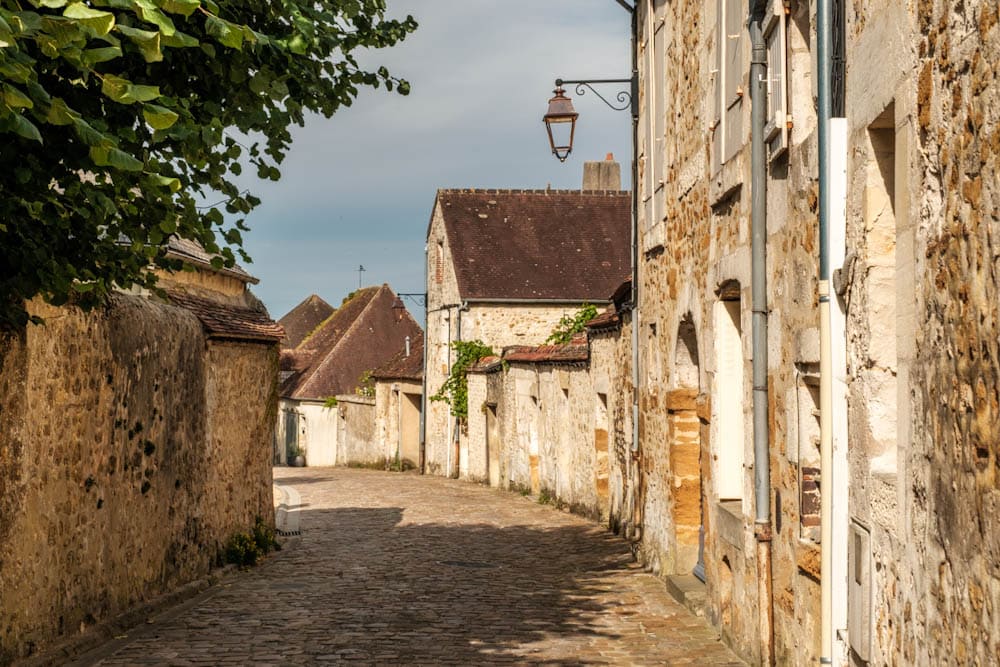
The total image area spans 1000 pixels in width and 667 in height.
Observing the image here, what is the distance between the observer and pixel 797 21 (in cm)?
725

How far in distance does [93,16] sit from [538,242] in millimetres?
29051

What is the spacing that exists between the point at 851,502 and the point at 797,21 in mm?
3210

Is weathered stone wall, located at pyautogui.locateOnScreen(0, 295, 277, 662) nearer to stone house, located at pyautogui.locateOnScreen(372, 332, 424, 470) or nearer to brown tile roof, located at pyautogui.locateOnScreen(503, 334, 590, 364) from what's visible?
brown tile roof, located at pyautogui.locateOnScreen(503, 334, 590, 364)

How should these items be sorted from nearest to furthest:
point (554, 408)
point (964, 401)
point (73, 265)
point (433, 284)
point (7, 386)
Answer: point (964, 401) < point (73, 265) < point (7, 386) < point (554, 408) < point (433, 284)

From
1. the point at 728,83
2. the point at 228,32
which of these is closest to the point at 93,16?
the point at 228,32

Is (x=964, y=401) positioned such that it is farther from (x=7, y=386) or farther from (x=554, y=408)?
(x=554, y=408)

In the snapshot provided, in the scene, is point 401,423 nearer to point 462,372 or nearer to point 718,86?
point 462,372

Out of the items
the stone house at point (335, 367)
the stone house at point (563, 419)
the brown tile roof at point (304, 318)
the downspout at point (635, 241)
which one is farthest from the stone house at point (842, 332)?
the brown tile roof at point (304, 318)

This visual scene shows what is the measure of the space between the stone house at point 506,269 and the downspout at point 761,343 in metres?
22.9

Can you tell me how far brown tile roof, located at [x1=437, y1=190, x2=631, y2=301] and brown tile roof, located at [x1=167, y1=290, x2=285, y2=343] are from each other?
16071 millimetres

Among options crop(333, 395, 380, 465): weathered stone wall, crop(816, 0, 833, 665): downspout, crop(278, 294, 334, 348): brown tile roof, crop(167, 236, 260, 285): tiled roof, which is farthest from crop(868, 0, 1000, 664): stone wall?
crop(278, 294, 334, 348): brown tile roof

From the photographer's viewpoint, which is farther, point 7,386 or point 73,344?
point 73,344

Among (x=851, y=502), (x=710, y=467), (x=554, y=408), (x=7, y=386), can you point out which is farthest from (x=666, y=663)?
(x=554, y=408)

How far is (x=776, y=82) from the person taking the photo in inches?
298
